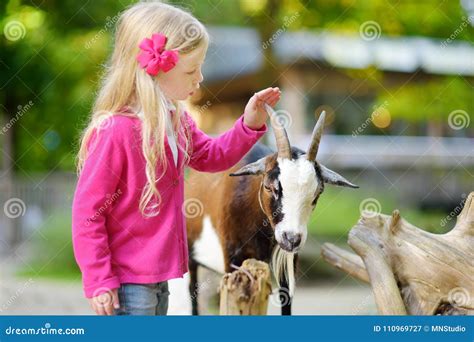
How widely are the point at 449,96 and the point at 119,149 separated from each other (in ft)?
7.94

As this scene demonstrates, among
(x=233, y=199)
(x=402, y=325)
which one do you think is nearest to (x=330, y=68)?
(x=233, y=199)

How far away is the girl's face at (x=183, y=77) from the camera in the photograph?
Result: 1940 millimetres

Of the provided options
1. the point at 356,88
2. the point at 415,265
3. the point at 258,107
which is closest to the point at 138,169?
the point at 258,107

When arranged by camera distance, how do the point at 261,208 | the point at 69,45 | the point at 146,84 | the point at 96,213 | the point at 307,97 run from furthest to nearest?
1. the point at 69,45
2. the point at 307,97
3. the point at 261,208
4. the point at 146,84
5. the point at 96,213

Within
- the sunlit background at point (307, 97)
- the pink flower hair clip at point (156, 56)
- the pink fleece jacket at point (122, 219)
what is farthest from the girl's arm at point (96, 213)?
the sunlit background at point (307, 97)

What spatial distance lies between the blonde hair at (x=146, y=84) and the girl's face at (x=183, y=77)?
0.7 inches

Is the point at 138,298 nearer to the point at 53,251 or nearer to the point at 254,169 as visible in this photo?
the point at 254,169

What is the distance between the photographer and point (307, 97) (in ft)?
11.6

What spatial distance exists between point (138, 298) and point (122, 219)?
197 millimetres

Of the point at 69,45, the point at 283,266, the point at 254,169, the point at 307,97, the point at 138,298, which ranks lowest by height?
the point at 138,298

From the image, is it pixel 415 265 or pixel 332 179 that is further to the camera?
pixel 415 265

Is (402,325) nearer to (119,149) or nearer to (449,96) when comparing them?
(119,149)

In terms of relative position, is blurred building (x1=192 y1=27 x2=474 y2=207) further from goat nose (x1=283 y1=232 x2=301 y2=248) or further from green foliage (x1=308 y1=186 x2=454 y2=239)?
goat nose (x1=283 y1=232 x2=301 y2=248)

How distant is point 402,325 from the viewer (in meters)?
2.34
